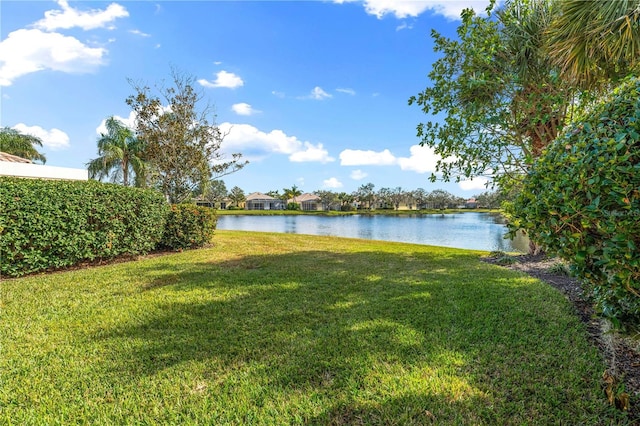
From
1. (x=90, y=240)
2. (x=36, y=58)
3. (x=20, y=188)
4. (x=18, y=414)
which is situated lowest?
(x=18, y=414)

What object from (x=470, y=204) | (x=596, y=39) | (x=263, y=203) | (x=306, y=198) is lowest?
(x=470, y=204)

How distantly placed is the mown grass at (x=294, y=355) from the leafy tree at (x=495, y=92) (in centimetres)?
367

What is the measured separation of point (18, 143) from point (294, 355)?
3316 cm

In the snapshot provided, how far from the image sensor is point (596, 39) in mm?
4074

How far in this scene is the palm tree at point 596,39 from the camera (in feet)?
12.5

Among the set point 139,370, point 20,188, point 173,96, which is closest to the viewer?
point 139,370

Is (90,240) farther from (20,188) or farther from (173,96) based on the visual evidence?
(173,96)

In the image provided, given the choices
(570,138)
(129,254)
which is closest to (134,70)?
(129,254)

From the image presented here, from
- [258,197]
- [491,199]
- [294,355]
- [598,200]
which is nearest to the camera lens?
[598,200]

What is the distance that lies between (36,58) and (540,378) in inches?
378

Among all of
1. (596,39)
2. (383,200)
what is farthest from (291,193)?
(596,39)

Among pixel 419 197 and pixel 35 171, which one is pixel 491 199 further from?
pixel 419 197

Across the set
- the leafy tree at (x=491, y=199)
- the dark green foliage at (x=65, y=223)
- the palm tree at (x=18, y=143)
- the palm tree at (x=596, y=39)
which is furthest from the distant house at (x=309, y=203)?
the palm tree at (x=596, y=39)

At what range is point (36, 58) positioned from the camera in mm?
6309
